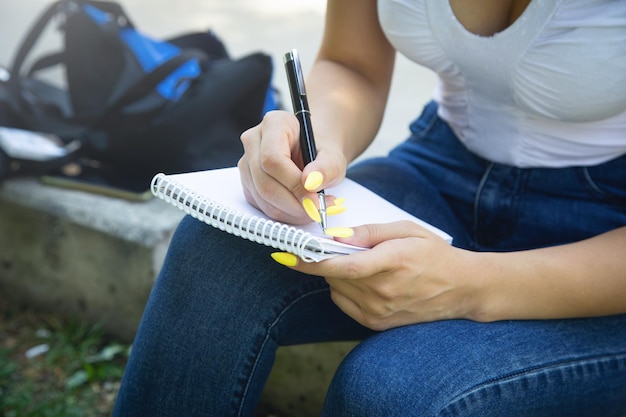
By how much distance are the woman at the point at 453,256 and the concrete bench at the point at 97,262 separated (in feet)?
1.58

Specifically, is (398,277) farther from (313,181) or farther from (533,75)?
(533,75)

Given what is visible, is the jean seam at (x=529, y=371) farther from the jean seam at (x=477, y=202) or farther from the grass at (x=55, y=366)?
the grass at (x=55, y=366)

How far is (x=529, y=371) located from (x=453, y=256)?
0.50 feet

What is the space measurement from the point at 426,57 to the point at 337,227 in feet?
1.17

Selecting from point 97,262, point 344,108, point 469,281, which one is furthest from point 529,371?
point 97,262

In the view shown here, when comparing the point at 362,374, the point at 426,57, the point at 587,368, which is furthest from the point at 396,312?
the point at 426,57

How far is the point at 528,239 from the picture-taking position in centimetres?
100

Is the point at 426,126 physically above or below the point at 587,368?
above

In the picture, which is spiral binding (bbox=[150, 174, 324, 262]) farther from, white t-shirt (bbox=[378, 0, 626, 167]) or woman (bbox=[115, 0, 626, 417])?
white t-shirt (bbox=[378, 0, 626, 167])

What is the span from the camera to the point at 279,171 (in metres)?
0.79

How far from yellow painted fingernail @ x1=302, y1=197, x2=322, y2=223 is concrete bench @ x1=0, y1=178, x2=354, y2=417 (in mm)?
608

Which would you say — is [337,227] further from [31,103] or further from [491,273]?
[31,103]

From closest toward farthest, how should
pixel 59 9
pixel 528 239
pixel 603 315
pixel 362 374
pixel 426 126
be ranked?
pixel 362 374 → pixel 603 315 → pixel 528 239 → pixel 426 126 → pixel 59 9

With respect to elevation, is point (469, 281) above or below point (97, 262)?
above
